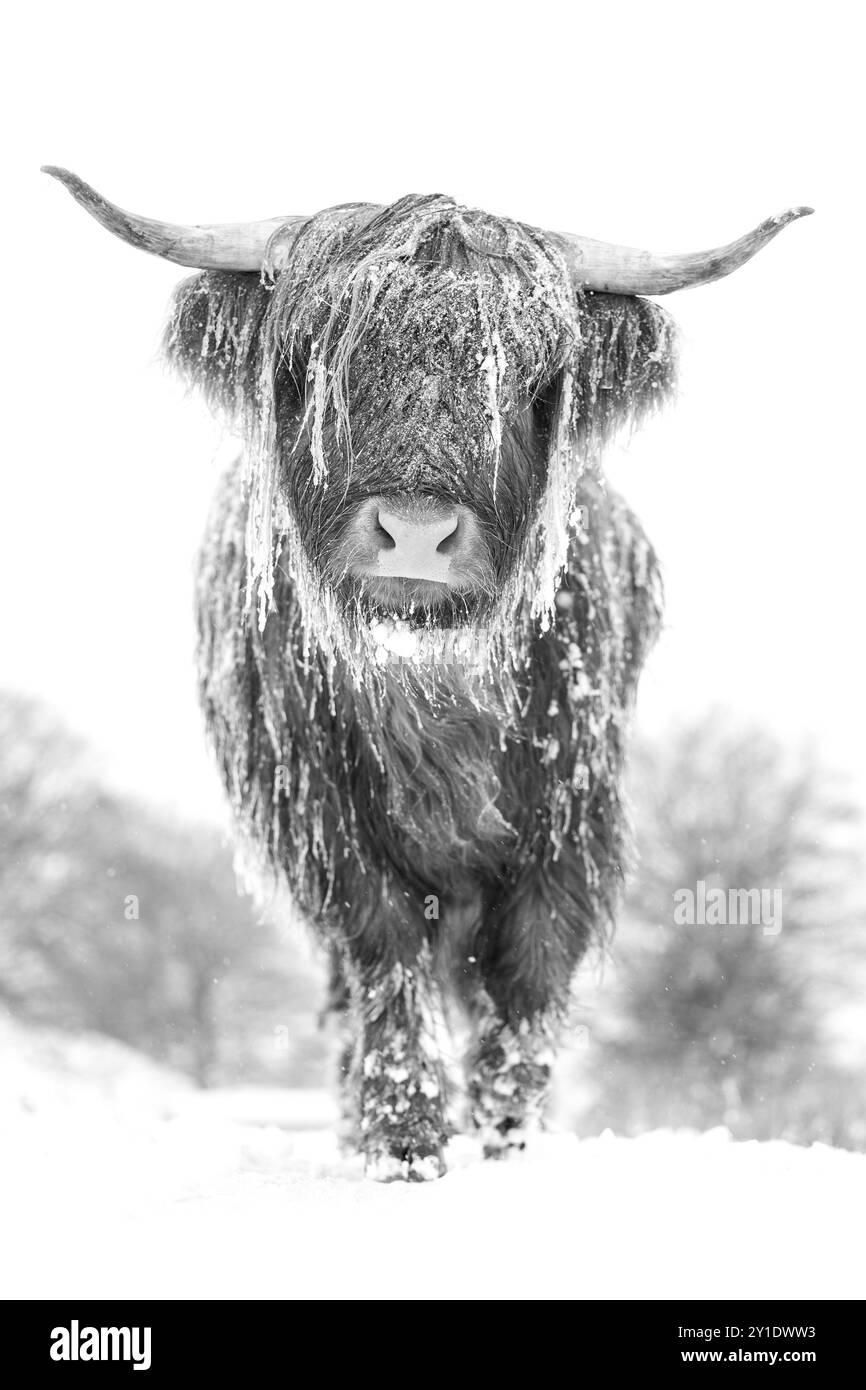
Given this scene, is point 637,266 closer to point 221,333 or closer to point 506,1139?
point 221,333

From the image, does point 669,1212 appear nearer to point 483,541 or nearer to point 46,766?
point 483,541

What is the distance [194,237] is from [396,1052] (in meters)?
2.18

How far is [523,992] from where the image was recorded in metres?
4.11

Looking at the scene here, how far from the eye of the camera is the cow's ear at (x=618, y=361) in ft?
11.8

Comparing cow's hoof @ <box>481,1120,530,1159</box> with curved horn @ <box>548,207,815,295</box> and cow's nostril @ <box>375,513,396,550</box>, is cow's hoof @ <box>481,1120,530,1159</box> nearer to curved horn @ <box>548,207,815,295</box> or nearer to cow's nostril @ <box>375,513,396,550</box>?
cow's nostril @ <box>375,513,396,550</box>

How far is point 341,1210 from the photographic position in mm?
3277

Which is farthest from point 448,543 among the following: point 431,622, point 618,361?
point 618,361

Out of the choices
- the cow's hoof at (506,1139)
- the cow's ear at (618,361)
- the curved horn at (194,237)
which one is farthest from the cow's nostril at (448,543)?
the cow's hoof at (506,1139)

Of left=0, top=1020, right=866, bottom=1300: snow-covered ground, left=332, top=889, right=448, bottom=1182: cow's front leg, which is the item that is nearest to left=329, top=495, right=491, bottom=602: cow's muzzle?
left=332, top=889, right=448, bottom=1182: cow's front leg

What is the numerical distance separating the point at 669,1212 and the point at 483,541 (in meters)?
1.60

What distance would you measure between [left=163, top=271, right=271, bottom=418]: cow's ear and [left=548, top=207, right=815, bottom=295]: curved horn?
78 centimetres

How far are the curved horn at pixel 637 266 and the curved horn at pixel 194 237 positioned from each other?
705mm
